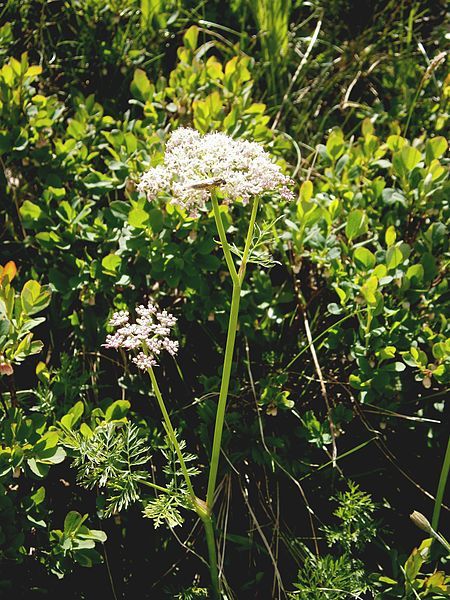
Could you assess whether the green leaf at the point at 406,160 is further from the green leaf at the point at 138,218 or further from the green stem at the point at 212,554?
the green stem at the point at 212,554

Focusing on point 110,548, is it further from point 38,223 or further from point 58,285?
point 38,223

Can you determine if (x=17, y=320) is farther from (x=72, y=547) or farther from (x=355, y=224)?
(x=355, y=224)

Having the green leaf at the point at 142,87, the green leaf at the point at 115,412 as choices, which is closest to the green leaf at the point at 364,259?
the green leaf at the point at 115,412

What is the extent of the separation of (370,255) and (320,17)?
4.83 ft

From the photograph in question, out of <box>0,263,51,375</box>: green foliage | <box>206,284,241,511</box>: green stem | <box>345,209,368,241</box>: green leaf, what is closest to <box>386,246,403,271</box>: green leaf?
<box>345,209,368,241</box>: green leaf

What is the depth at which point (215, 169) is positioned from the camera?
1.29m

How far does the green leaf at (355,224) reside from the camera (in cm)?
179

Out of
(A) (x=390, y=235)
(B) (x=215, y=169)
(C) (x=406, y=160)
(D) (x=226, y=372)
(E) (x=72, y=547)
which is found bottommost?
(E) (x=72, y=547)

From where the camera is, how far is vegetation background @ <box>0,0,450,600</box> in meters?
1.57

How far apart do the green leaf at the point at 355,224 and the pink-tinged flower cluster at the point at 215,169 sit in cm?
48

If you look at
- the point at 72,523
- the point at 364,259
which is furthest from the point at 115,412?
the point at 364,259

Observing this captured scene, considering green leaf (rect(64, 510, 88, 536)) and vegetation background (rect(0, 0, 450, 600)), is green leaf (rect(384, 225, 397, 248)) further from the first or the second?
green leaf (rect(64, 510, 88, 536))

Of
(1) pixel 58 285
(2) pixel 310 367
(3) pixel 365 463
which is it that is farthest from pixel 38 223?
(3) pixel 365 463

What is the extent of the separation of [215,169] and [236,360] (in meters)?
0.74
